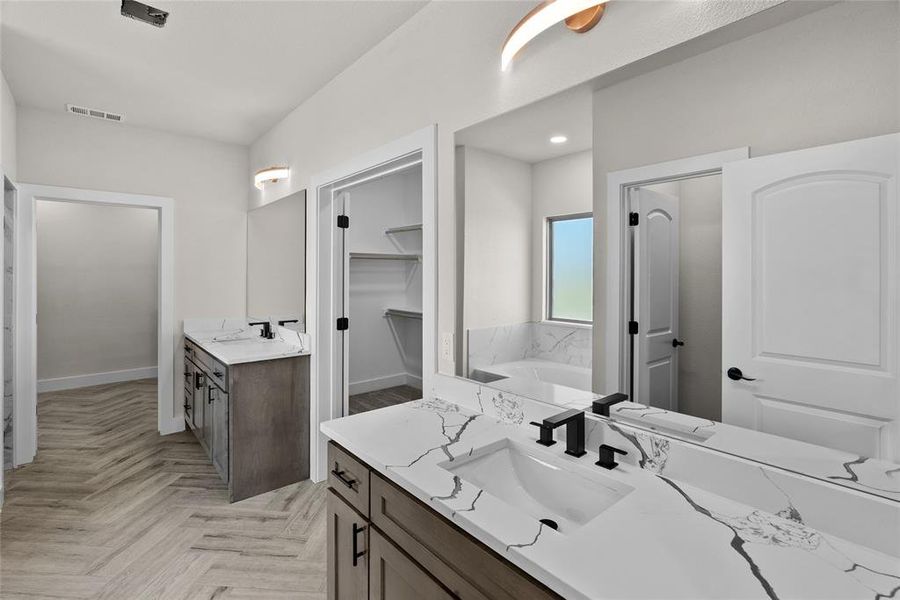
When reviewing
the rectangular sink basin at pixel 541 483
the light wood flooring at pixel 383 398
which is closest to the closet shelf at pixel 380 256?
the light wood flooring at pixel 383 398

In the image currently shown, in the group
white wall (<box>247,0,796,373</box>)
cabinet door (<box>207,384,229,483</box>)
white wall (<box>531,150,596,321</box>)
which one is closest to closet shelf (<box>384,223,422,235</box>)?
white wall (<box>247,0,796,373</box>)

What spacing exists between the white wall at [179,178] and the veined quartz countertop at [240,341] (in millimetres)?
114

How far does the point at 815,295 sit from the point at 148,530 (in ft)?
9.85

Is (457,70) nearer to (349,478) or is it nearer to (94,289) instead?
(349,478)

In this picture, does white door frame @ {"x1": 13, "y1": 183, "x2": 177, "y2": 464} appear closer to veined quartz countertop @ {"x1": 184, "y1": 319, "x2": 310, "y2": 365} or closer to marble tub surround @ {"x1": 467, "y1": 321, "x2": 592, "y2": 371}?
veined quartz countertop @ {"x1": 184, "y1": 319, "x2": 310, "y2": 365}

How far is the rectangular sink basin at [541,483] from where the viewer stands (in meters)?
1.13

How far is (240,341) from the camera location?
344 centimetres

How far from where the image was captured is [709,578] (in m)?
0.74

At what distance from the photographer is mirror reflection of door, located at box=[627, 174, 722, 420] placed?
3.53 ft

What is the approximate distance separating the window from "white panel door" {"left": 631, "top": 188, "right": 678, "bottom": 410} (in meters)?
0.14

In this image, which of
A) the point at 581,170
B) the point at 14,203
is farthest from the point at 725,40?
the point at 14,203

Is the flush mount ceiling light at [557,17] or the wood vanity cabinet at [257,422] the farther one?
the wood vanity cabinet at [257,422]

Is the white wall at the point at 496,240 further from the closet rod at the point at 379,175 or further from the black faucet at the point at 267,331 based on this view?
the black faucet at the point at 267,331

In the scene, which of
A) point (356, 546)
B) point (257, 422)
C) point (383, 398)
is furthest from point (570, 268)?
point (383, 398)
